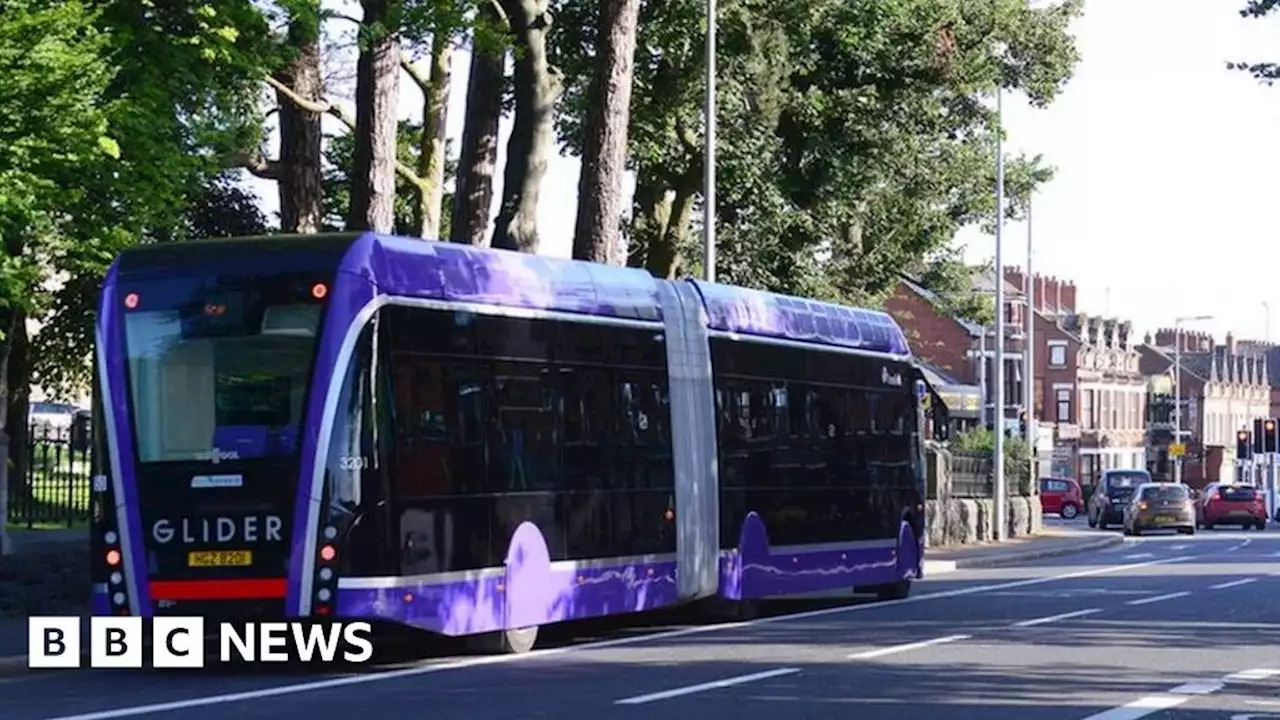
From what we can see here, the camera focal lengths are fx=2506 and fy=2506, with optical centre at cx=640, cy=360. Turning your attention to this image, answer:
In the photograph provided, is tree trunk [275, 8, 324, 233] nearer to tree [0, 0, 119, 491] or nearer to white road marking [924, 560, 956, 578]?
tree [0, 0, 119, 491]

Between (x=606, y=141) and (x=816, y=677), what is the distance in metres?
16.9

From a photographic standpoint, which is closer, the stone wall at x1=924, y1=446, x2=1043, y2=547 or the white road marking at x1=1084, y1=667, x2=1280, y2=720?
the white road marking at x1=1084, y1=667, x2=1280, y2=720

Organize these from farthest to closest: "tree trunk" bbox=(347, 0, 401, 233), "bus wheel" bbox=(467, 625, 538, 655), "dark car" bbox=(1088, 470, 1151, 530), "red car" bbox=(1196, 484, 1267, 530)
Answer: "red car" bbox=(1196, 484, 1267, 530)
"dark car" bbox=(1088, 470, 1151, 530)
"tree trunk" bbox=(347, 0, 401, 233)
"bus wheel" bbox=(467, 625, 538, 655)

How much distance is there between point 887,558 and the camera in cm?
2959

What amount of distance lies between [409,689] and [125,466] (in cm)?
305

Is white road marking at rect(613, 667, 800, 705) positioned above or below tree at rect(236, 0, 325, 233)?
below

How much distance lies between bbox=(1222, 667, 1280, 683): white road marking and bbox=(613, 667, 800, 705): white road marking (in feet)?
10.5

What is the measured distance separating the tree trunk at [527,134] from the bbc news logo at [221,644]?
1393cm

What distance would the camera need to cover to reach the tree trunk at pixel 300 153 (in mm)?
32781

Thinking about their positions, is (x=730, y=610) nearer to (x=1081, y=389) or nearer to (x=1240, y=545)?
(x=1240, y=545)

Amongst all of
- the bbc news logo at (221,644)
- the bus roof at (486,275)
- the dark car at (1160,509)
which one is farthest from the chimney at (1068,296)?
the bbc news logo at (221,644)

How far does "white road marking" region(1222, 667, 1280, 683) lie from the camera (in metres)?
18.4

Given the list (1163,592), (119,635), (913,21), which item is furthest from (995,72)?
(119,635)

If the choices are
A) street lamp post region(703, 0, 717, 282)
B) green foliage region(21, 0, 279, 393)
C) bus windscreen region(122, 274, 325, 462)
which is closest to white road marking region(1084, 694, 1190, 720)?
bus windscreen region(122, 274, 325, 462)
